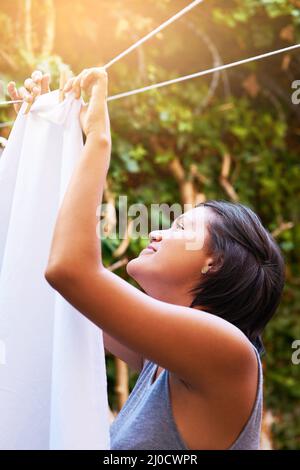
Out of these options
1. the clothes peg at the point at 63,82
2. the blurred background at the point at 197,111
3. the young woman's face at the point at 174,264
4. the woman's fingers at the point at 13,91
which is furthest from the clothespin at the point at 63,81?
the blurred background at the point at 197,111

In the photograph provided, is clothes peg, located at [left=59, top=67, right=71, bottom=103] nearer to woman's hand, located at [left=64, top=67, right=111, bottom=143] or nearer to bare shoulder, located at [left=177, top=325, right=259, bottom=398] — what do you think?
woman's hand, located at [left=64, top=67, right=111, bottom=143]

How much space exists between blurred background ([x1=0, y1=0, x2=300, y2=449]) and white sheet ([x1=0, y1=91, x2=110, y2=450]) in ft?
3.88

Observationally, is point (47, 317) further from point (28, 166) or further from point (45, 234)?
point (28, 166)

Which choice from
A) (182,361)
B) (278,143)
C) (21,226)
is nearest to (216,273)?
(182,361)

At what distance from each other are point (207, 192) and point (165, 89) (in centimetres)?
52

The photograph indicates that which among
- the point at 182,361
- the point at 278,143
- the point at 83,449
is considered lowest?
the point at 83,449

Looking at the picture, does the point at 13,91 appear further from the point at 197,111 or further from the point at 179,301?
the point at 197,111

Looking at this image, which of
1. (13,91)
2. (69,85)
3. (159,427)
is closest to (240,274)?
(159,427)

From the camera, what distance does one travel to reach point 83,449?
0.88m

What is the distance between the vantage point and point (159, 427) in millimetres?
936

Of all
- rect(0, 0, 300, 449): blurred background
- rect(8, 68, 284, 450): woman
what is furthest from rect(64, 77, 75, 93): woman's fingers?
rect(0, 0, 300, 449): blurred background

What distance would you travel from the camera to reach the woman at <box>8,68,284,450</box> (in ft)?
2.73

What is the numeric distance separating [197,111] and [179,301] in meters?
2.00

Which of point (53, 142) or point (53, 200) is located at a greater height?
point (53, 142)
